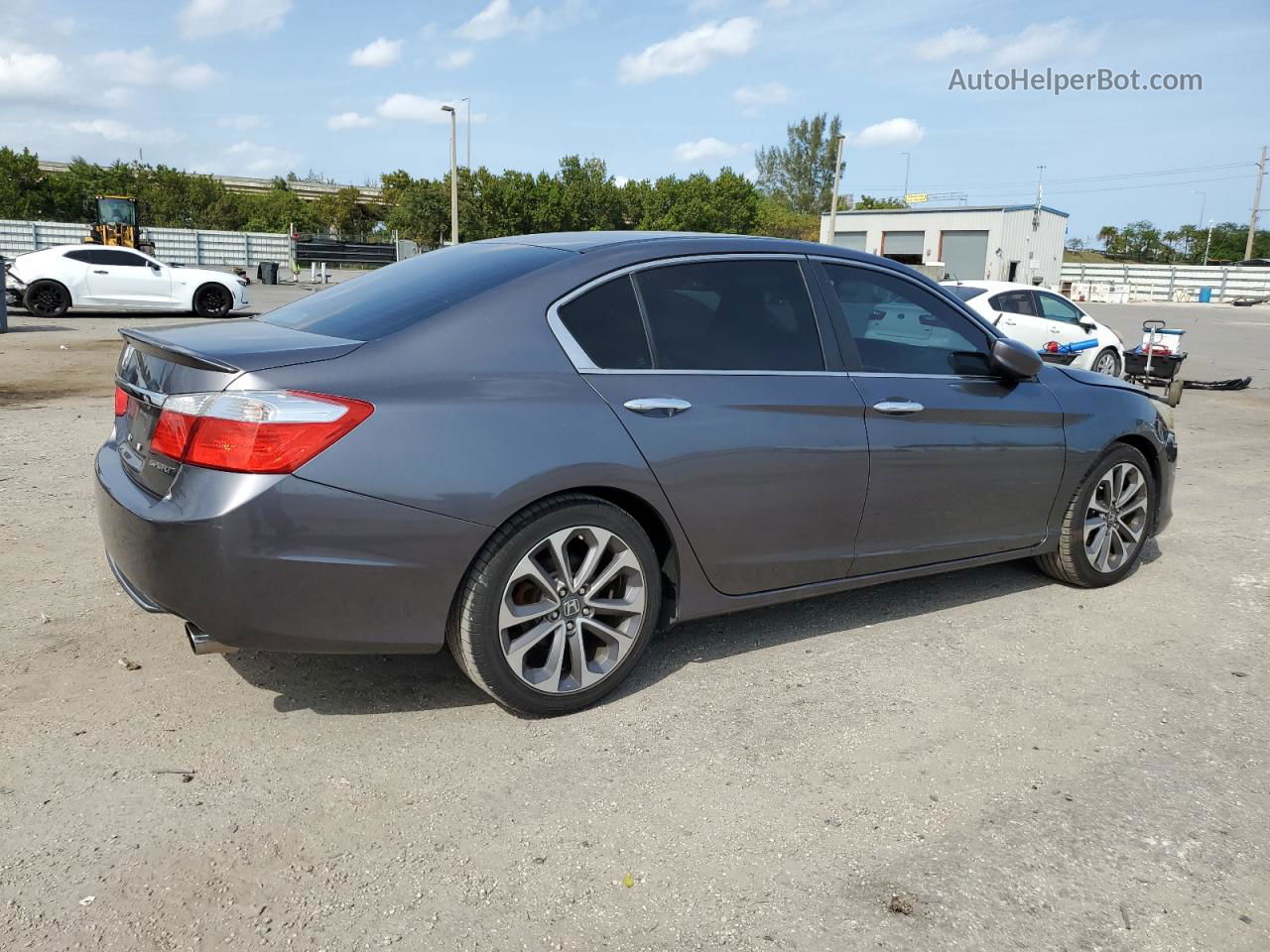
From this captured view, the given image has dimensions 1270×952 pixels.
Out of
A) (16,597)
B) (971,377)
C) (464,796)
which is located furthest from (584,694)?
(16,597)

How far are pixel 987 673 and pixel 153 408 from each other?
10.2 feet

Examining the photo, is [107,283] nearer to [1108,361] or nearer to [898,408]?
[1108,361]

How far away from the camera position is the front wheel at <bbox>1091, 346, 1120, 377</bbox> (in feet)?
47.2

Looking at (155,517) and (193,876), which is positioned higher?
(155,517)

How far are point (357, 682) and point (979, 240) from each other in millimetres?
69701

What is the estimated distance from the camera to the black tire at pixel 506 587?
10.2 feet

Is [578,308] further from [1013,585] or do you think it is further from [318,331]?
[1013,585]

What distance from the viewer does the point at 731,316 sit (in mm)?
3740

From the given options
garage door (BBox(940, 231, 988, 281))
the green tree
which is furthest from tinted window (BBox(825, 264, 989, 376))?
the green tree

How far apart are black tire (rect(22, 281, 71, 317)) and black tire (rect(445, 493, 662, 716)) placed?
2029cm

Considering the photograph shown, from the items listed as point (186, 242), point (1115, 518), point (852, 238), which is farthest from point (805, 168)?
point (1115, 518)

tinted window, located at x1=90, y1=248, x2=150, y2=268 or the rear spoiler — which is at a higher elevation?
tinted window, located at x1=90, y1=248, x2=150, y2=268

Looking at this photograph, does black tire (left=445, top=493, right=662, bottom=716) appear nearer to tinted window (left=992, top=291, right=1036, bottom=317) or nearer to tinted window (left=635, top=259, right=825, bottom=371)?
tinted window (left=635, top=259, right=825, bottom=371)

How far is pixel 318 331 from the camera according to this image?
3342mm
